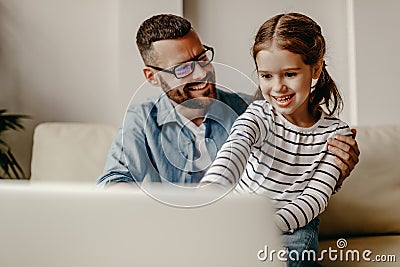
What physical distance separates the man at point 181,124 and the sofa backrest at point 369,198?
0.48 metres

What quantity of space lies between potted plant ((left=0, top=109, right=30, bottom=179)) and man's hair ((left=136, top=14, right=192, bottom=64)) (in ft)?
2.93

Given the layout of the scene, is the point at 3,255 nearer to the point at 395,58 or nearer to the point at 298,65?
the point at 298,65

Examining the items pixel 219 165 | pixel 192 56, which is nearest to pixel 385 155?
pixel 192 56

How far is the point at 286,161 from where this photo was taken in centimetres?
96

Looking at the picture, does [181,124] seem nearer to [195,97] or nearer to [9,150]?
[195,97]

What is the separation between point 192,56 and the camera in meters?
1.03

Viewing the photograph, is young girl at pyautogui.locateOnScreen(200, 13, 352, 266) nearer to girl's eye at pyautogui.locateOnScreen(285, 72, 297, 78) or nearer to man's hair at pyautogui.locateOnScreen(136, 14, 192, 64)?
girl's eye at pyautogui.locateOnScreen(285, 72, 297, 78)

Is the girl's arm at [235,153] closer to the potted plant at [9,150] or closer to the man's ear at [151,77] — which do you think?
the man's ear at [151,77]

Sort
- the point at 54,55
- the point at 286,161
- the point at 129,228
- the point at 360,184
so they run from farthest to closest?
the point at 54,55 → the point at 360,184 → the point at 286,161 → the point at 129,228

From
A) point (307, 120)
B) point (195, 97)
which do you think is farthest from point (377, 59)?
point (195, 97)

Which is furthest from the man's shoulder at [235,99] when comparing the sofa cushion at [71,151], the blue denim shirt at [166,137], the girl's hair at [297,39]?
the sofa cushion at [71,151]

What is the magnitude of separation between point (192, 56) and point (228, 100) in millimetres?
159

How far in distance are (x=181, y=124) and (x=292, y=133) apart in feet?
0.58

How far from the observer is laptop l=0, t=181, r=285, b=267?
0.55 meters
